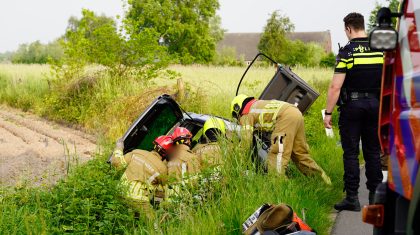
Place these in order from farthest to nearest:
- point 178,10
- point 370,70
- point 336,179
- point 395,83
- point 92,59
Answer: point 178,10
point 92,59
point 336,179
point 370,70
point 395,83

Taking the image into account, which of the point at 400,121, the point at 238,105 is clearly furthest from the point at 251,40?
the point at 400,121

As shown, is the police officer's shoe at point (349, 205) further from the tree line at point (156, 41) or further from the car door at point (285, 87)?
the tree line at point (156, 41)

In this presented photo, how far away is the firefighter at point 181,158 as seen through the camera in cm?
706

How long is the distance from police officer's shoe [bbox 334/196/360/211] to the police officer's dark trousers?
2.1 inches

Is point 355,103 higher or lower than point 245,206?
higher

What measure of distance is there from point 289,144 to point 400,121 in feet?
13.2

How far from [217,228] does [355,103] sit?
234cm

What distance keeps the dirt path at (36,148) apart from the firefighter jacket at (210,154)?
6.62 feet

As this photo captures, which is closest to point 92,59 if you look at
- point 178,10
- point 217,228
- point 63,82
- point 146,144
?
point 63,82

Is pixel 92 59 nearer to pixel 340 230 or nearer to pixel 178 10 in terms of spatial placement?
pixel 340 230

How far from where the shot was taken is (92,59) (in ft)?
53.3

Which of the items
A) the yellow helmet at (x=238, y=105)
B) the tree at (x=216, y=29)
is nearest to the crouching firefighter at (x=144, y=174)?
the yellow helmet at (x=238, y=105)

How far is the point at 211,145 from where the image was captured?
725cm

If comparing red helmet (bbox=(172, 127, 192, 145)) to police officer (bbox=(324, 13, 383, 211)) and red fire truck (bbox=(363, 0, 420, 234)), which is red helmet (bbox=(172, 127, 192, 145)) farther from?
red fire truck (bbox=(363, 0, 420, 234))
